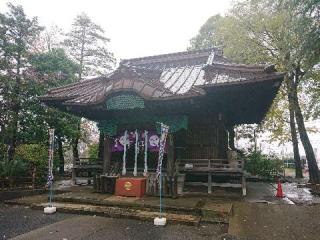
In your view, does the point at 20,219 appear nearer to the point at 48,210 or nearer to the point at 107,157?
the point at 48,210

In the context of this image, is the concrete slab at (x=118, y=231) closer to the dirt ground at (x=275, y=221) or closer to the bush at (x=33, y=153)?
the dirt ground at (x=275, y=221)

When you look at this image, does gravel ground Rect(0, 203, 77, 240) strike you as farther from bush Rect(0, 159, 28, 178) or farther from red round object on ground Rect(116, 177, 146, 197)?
bush Rect(0, 159, 28, 178)

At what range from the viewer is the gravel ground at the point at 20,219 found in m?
8.26

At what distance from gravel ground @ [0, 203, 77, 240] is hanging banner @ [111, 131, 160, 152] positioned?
5.58m

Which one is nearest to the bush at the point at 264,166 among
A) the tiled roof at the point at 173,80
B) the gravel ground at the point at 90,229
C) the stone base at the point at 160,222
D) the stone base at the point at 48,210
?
the tiled roof at the point at 173,80

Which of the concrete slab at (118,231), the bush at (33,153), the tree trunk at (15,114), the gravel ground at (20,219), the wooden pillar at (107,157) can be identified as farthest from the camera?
the bush at (33,153)

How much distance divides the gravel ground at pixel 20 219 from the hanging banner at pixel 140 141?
558 centimetres

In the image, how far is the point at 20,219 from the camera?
948cm

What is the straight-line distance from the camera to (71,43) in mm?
27250

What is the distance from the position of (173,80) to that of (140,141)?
3.76 meters

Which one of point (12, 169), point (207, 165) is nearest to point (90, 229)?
point (207, 165)

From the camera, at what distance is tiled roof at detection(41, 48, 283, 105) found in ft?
40.3

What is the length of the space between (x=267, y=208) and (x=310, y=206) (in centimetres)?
193

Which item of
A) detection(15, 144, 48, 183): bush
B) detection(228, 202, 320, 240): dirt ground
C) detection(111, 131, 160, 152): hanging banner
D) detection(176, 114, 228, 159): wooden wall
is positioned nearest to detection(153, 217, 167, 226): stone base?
detection(228, 202, 320, 240): dirt ground
